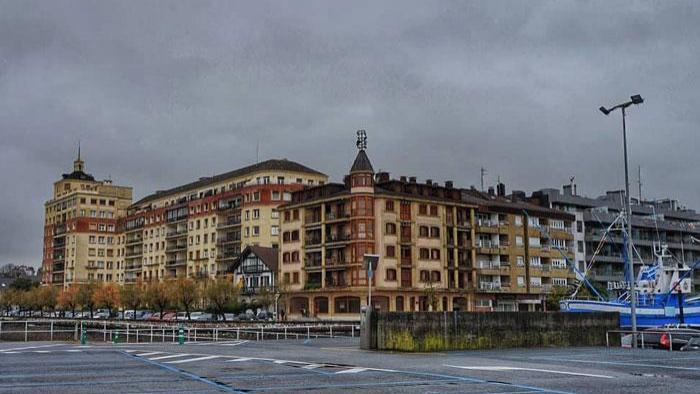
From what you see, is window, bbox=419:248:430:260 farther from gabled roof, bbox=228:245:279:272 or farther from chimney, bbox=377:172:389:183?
gabled roof, bbox=228:245:279:272

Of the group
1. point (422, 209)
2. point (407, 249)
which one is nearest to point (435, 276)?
point (407, 249)

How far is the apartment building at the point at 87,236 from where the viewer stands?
531ft

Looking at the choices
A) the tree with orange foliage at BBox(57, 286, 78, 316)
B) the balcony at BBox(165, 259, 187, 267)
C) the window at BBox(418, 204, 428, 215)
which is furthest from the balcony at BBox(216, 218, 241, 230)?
the window at BBox(418, 204, 428, 215)

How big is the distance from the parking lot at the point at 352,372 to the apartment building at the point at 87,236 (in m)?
141

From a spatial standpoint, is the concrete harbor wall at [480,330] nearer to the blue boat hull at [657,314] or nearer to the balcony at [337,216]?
the blue boat hull at [657,314]

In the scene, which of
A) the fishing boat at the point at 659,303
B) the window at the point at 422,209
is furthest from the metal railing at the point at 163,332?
the window at the point at 422,209

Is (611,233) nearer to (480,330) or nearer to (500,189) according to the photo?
(500,189)

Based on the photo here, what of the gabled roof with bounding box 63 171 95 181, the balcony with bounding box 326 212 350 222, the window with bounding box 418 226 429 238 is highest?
the gabled roof with bounding box 63 171 95 181

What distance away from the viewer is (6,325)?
4114 inches

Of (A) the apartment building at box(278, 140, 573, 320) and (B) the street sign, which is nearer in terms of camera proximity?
(B) the street sign

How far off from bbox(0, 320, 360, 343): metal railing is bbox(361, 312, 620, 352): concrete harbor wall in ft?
56.6

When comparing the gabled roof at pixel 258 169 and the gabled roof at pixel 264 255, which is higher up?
the gabled roof at pixel 258 169

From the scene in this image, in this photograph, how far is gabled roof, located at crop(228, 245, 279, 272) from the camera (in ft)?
340

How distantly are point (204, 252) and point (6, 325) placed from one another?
113ft
